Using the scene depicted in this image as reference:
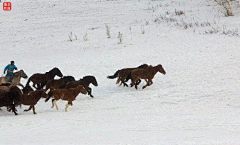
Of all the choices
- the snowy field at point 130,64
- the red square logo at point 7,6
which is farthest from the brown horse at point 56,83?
the red square logo at point 7,6

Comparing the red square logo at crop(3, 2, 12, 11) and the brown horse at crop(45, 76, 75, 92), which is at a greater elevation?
the red square logo at crop(3, 2, 12, 11)

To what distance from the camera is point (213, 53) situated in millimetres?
19453

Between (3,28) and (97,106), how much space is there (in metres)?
21.8

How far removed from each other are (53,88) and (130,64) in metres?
6.81

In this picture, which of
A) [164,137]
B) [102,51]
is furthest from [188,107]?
[102,51]

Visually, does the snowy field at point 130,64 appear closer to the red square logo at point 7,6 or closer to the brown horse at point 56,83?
the red square logo at point 7,6

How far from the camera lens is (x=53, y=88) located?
43.5 ft

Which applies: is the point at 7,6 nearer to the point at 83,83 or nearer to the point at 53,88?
the point at 53,88

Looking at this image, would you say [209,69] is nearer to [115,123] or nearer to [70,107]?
[70,107]

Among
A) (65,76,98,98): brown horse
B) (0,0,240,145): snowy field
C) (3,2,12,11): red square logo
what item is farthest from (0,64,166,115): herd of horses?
(3,2,12,11): red square logo

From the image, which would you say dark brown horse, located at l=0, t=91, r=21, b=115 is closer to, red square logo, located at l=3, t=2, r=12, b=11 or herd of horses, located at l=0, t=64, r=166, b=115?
herd of horses, located at l=0, t=64, r=166, b=115

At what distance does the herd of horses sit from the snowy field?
0.41m

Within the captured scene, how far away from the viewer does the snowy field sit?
7719 mm

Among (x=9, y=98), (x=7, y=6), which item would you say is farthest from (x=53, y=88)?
(x=7, y=6)
